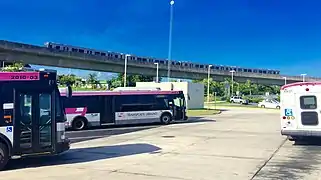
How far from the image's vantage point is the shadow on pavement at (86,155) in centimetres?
1127

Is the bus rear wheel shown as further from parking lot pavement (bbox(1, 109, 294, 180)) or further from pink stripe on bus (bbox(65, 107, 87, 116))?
parking lot pavement (bbox(1, 109, 294, 180))

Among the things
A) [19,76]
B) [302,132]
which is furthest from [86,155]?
[302,132]

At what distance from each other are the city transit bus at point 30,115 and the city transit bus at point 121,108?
1370 cm

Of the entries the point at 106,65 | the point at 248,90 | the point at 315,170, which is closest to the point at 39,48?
the point at 106,65

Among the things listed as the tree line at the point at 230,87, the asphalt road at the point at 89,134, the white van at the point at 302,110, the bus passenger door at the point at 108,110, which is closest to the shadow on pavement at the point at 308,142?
the white van at the point at 302,110

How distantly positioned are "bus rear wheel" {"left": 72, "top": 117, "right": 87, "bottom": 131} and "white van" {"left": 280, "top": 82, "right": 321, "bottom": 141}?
1373cm

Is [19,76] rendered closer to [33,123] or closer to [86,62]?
[33,123]

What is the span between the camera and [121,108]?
26.8 m

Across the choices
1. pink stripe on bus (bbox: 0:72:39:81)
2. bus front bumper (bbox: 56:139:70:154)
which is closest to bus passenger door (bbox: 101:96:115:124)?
bus front bumper (bbox: 56:139:70:154)

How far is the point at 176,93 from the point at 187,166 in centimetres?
1871

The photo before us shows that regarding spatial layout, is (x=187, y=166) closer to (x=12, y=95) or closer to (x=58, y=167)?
(x=58, y=167)

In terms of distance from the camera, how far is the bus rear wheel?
2488cm

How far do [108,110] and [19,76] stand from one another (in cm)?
1570

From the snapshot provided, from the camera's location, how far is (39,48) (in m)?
55.3
